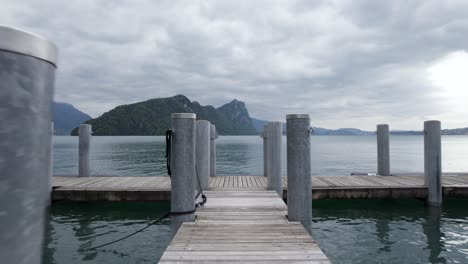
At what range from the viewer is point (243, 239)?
4.82 m

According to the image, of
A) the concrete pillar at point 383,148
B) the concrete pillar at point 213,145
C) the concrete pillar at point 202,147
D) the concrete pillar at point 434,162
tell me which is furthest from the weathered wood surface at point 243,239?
the concrete pillar at point 383,148

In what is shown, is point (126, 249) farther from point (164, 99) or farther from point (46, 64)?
point (164, 99)

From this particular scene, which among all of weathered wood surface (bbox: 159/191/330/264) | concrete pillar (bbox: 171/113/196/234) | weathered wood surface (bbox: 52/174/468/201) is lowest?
weathered wood surface (bbox: 52/174/468/201)

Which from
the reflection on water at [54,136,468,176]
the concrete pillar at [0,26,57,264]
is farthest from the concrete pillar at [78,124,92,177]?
the concrete pillar at [0,26,57,264]

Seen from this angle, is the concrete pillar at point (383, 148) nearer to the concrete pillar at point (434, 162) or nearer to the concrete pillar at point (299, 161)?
the concrete pillar at point (434, 162)

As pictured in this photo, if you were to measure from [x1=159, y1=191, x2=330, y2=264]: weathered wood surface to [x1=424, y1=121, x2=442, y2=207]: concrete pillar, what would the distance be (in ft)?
19.7

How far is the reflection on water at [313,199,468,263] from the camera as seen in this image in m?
6.79

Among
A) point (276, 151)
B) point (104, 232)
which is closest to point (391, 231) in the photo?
point (276, 151)

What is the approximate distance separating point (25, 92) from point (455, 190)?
12.4 meters

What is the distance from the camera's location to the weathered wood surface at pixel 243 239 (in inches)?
161

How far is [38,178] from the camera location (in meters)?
0.94

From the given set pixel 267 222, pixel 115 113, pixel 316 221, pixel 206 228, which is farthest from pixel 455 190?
pixel 115 113

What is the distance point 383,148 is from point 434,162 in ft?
8.05

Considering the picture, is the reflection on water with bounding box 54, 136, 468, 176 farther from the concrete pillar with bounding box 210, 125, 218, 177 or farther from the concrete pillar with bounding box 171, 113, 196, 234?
the concrete pillar with bounding box 171, 113, 196, 234
